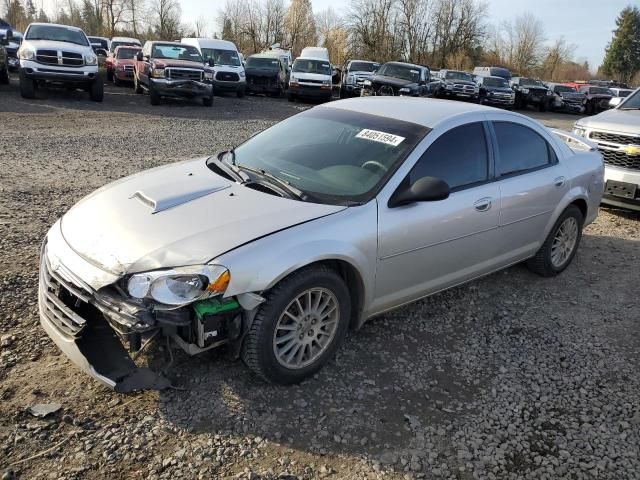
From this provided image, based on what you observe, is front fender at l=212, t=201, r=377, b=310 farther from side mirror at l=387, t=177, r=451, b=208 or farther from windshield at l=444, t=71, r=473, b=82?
windshield at l=444, t=71, r=473, b=82

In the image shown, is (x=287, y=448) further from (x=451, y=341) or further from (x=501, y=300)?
(x=501, y=300)

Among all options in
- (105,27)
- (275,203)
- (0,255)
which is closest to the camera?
(275,203)

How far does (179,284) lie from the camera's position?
9.03ft

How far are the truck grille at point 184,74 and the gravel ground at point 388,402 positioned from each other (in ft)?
39.0

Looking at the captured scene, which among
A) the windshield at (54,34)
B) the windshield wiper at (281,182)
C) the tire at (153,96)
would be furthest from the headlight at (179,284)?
the windshield at (54,34)

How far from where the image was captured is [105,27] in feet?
192

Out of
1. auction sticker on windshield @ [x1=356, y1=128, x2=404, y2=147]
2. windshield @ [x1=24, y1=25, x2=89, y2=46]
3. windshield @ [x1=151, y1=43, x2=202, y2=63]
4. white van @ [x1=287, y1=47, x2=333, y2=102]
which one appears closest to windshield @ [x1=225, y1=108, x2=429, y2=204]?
auction sticker on windshield @ [x1=356, y1=128, x2=404, y2=147]

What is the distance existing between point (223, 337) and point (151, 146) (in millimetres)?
8001

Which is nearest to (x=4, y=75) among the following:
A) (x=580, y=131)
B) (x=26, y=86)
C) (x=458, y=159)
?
(x=26, y=86)

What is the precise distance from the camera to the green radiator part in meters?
2.76

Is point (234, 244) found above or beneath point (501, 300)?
above

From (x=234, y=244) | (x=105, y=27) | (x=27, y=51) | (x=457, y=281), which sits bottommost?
(x=457, y=281)

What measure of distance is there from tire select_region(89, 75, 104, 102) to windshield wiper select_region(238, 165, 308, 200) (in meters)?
13.7

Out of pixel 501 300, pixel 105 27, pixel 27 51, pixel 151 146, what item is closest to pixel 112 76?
pixel 27 51
